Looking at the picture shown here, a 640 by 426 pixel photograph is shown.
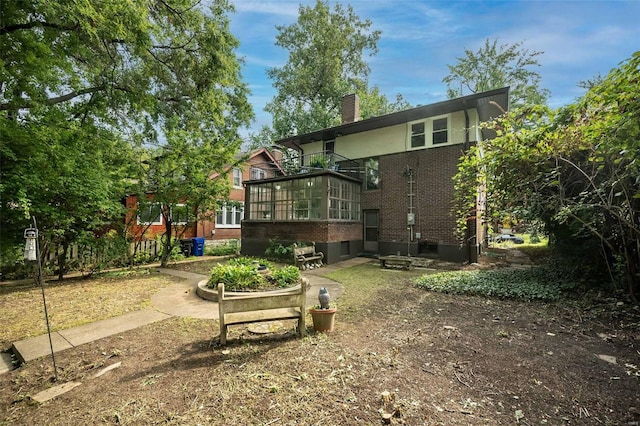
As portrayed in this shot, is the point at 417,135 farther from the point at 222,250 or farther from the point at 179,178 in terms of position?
the point at 222,250

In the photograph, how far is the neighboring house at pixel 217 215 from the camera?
10.8 meters

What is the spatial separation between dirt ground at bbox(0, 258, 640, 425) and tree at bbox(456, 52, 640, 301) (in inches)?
70.2

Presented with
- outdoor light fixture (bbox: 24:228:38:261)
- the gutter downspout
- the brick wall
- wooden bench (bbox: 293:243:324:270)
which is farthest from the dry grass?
the gutter downspout

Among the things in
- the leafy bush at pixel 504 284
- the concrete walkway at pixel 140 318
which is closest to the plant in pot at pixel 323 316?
the concrete walkway at pixel 140 318

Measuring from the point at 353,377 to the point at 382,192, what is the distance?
1198 centimetres

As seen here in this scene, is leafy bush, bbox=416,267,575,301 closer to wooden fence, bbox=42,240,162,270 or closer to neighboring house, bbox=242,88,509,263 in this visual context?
neighboring house, bbox=242,88,509,263

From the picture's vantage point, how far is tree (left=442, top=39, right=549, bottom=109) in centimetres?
2417

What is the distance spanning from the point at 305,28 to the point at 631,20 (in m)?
27.9

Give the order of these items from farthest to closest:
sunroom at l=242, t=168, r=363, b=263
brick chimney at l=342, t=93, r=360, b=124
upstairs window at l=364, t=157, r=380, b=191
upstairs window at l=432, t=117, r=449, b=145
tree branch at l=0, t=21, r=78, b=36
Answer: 1. brick chimney at l=342, t=93, r=360, b=124
2. upstairs window at l=364, t=157, r=380, b=191
3. upstairs window at l=432, t=117, r=449, b=145
4. sunroom at l=242, t=168, r=363, b=263
5. tree branch at l=0, t=21, r=78, b=36

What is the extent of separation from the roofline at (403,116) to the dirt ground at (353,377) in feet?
29.8

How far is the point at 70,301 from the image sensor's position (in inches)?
245

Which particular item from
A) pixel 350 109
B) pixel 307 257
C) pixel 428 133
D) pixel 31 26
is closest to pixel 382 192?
pixel 428 133

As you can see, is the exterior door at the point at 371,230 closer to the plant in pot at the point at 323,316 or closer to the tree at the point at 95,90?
the tree at the point at 95,90

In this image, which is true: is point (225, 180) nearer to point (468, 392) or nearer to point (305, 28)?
point (468, 392)
